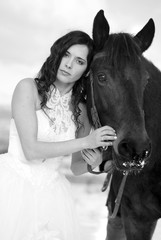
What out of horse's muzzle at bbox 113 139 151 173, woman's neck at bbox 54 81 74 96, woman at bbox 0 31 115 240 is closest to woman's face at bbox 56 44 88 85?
woman at bbox 0 31 115 240

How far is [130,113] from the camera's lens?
4.81ft

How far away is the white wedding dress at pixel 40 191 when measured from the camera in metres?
1.56

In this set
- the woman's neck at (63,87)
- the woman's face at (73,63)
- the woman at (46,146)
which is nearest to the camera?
the woman at (46,146)

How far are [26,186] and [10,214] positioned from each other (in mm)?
136

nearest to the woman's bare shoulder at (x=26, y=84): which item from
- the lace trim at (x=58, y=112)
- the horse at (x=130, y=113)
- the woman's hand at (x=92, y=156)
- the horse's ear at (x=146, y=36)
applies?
the lace trim at (x=58, y=112)

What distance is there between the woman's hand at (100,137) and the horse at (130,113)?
0.11ft

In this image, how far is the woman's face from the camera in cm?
165

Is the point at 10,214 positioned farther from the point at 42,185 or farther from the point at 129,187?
the point at 129,187

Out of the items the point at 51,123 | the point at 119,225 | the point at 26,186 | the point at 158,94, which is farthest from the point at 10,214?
the point at 119,225

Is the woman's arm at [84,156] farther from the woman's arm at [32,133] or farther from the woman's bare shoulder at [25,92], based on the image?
the woman's bare shoulder at [25,92]

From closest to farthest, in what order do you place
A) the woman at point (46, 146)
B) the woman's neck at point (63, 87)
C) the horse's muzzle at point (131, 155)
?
the horse's muzzle at point (131, 155) → the woman at point (46, 146) → the woman's neck at point (63, 87)

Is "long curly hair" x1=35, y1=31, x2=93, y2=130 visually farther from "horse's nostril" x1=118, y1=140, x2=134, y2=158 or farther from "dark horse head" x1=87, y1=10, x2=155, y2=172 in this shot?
"horse's nostril" x1=118, y1=140, x2=134, y2=158

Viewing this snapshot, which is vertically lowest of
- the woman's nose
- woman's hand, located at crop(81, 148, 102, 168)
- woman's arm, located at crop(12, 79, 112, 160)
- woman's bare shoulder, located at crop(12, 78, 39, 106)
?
woman's hand, located at crop(81, 148, 102, 168)

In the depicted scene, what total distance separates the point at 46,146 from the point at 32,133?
89mm
